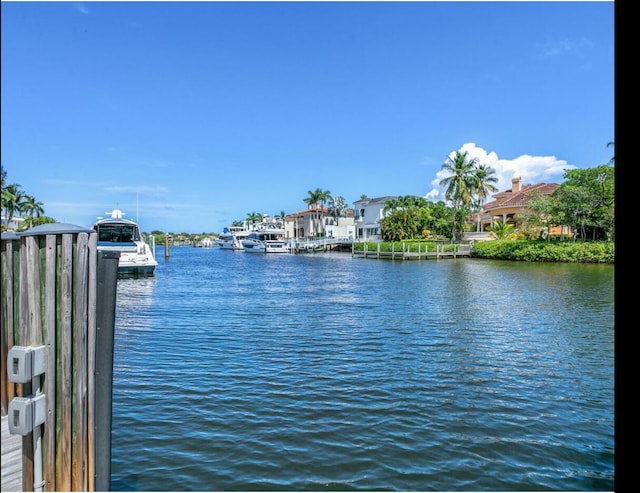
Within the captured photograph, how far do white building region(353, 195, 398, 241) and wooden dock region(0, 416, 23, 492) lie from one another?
7324 centimetres

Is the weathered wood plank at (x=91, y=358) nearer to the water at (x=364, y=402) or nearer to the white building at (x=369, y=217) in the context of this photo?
the water at (x=364, y=402)

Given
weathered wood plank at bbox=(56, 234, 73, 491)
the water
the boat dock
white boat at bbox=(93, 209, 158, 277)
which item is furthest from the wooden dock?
the boat dock

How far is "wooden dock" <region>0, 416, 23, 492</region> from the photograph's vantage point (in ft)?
11.1

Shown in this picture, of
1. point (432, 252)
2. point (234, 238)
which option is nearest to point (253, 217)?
point (234, 238)

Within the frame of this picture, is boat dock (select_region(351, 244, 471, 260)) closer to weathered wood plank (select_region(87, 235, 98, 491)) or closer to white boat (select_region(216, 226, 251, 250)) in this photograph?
weathered wood plank (select_region(87, 235, 98, 491))

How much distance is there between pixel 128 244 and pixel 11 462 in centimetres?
2862

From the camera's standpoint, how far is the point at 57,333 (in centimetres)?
323

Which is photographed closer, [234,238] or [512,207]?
[512,207]

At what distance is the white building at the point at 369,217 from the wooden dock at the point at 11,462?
7324 cm

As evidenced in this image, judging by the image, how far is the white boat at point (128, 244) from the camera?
30.0 metres

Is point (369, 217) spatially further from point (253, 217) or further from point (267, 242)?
point (253, 217)

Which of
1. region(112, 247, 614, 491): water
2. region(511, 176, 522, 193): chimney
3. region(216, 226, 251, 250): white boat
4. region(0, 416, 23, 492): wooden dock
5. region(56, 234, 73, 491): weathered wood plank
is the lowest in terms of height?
region(112, 247, 614, 491): water

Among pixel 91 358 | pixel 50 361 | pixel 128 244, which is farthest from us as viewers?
pixel 128 244

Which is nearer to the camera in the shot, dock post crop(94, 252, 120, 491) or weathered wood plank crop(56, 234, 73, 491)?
weathered wood plank crop(56, 234, 73, 491)
